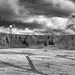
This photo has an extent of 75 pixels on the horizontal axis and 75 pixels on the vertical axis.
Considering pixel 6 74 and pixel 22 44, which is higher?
pixel 6 74

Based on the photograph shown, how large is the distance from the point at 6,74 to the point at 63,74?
22.7 ft

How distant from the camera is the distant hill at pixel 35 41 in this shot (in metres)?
173

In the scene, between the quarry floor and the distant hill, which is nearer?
the quarry floor

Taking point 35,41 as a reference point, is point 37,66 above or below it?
above

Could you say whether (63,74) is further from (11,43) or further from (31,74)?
(11,43)

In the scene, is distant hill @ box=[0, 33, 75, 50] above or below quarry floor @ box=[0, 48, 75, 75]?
below

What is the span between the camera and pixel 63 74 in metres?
23.9

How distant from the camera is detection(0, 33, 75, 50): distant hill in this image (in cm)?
17336

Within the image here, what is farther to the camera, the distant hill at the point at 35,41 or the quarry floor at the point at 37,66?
the distant hill at the point at 35,41

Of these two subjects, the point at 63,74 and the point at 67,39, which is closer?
the point at 63,74

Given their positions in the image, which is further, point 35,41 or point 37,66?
point 35,41

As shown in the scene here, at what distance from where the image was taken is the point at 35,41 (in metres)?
184

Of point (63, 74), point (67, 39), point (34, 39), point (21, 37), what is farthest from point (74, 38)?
point (63, 74)

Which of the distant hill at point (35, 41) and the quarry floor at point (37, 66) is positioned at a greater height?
the quarry floor at point (37, 66)
